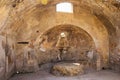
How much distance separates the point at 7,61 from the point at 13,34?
113 centimetres

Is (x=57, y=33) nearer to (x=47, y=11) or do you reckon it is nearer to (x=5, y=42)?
(x=47, y=11)

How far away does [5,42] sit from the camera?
568 cm

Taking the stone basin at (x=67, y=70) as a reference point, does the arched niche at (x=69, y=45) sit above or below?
above

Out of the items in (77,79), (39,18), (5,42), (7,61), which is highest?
(39,18)

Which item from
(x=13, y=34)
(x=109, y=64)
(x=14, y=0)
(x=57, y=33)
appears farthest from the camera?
(x=57, y=33)

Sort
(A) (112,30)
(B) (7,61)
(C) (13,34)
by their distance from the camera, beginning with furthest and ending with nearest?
(A) (112,30)
(C) (13,34)
(B) (7,61)

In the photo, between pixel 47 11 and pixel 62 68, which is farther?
pixel 47 11

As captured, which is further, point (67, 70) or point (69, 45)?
point (69, 45)

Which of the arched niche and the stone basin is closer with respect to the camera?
the stone basin

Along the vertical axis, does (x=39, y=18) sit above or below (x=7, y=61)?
above

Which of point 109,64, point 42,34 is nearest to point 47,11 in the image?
point 42,34

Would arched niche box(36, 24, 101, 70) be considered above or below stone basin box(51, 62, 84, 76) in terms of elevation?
above

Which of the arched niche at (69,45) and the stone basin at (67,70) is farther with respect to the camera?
the arched niche at (69,45)

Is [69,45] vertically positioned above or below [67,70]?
above
